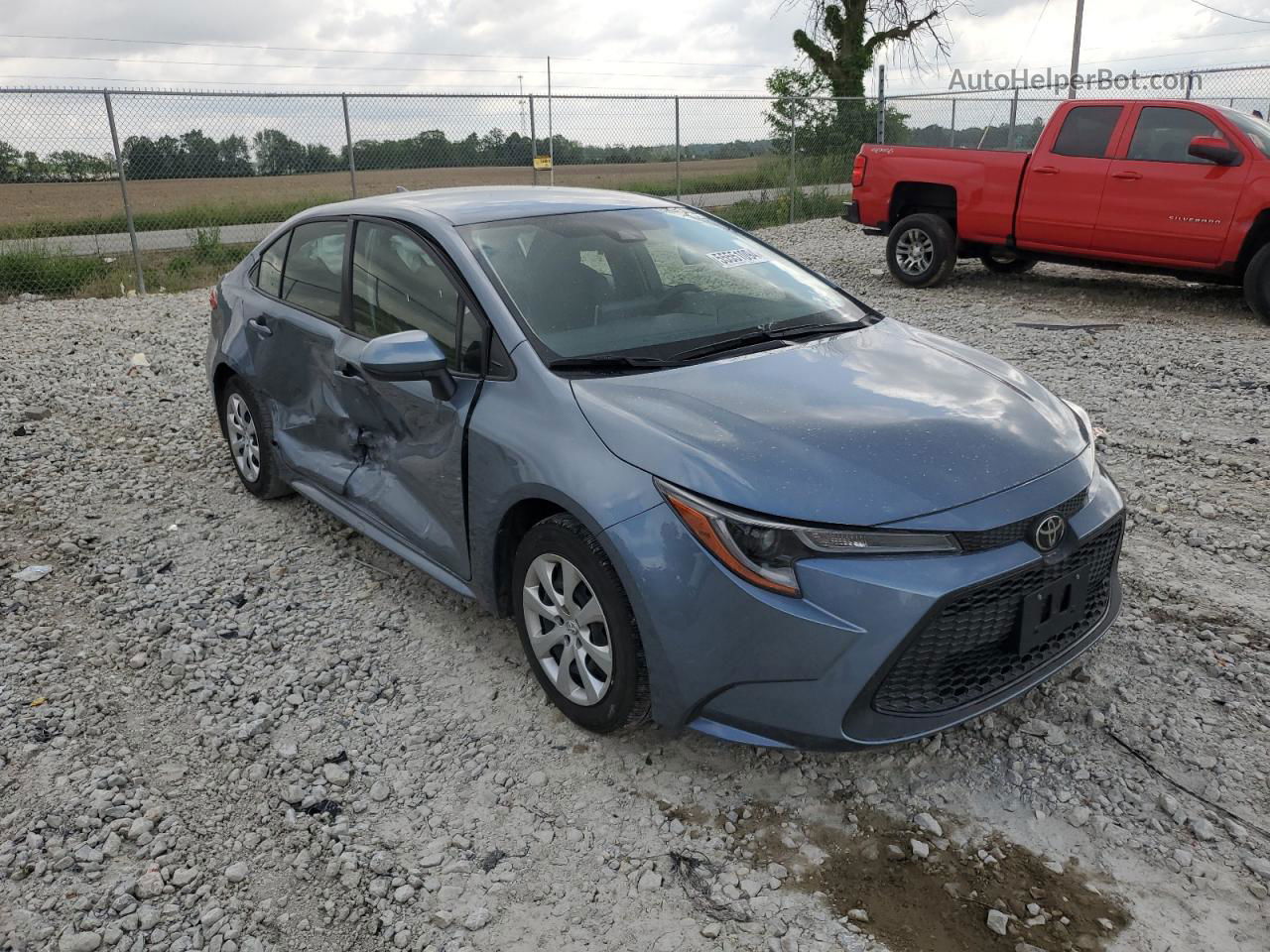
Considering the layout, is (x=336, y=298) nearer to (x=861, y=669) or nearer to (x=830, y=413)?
(x=830, y=413)

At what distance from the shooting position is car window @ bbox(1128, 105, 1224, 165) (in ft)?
28.7

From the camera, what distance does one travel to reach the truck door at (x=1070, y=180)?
9.30 m

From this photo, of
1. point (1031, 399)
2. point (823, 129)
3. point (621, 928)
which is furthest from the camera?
point (823, 129)

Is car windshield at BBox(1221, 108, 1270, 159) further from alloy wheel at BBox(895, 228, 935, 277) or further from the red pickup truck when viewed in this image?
alloy wheel at BBox(895, 228, 935, 277)

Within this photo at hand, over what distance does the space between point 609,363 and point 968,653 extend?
1392mm

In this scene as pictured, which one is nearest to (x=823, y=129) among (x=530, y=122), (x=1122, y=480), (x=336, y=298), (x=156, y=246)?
(x=530, y=122)

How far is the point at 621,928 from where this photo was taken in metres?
2.44

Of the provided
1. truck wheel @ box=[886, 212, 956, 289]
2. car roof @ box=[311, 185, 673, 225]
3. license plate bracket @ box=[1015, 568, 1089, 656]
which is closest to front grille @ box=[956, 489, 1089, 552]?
license plate bracket @ box=[1015, 568, 1089, 656]

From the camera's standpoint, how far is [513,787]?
2.96 meters

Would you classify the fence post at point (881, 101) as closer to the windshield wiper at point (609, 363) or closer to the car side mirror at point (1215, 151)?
the car side mirror at point (1215, 151)

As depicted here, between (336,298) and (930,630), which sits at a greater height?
(336,298)

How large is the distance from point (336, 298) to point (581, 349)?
56.2 inches

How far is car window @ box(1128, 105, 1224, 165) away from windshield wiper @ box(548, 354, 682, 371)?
769 cm

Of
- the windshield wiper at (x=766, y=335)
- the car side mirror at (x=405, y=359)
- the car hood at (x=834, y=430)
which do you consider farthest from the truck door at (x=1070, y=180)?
the car side mirror at (x=405, y=359)
